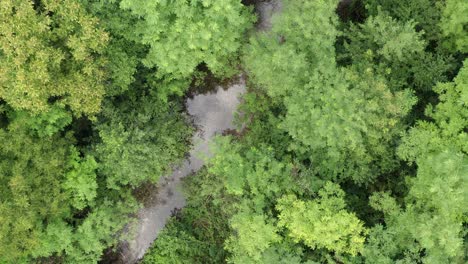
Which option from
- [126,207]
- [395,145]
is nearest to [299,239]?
[395,145]

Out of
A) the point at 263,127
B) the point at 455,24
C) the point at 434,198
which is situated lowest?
the point at 434,198

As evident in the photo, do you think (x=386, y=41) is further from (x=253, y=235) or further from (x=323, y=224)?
(x=253, y=235)

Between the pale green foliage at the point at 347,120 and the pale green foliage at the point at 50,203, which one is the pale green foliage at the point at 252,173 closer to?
the pale green foliage at the point at 347,120

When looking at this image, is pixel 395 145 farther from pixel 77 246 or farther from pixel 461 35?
pixel 77 246

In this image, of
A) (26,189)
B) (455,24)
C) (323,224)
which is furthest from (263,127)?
(26,189)

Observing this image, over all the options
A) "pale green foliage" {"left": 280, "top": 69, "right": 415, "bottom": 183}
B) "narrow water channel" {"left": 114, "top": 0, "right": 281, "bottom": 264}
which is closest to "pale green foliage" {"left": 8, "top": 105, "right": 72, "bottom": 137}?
"narrow water channel" {"left": 114, "top": 0, "right": 281, "bottom": 264}

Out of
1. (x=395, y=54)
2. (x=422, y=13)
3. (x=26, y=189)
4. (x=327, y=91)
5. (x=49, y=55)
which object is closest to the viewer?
(x=49, y=55)
